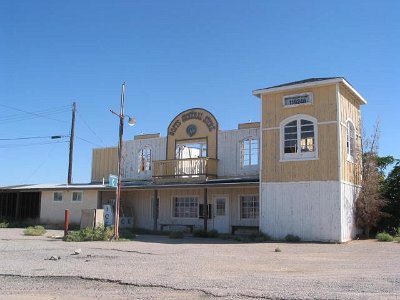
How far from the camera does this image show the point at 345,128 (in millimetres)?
21469

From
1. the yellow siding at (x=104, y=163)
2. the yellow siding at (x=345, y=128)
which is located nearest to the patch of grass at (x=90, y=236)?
the yellow siding at (x=345, y=128)

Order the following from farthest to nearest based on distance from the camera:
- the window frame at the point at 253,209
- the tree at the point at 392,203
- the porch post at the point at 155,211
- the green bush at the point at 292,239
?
the porch post at the point at 155,211, the window frame at the point at 253,209, the tree at the point at 392,203, the green bush at the point at 292,239

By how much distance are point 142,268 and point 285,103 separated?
12.3m

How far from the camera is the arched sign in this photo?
2719cm

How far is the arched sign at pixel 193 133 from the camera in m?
27.2

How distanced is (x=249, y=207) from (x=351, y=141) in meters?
6.09

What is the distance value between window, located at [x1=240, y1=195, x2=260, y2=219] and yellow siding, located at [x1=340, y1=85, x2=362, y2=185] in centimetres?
510

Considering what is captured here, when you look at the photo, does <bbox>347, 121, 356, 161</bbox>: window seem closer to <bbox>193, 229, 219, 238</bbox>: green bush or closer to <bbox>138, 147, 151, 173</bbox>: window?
A: <bbox>193, 229, 219, 238</bbox>: green bush

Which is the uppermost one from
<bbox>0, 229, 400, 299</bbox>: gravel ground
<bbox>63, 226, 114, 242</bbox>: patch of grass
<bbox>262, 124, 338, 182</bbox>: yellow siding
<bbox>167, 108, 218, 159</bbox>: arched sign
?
<bbox>167, 108, 218, 159</bbox>: arched sign

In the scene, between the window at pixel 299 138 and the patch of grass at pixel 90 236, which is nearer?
the patch of grass at pixel 90 236

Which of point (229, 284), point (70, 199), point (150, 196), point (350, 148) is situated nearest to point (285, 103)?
point (350, 148)

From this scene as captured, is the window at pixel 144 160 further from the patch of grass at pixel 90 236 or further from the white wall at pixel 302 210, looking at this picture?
the white wall at pixel 302 210

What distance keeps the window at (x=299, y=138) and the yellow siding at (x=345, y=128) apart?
125 centimetres

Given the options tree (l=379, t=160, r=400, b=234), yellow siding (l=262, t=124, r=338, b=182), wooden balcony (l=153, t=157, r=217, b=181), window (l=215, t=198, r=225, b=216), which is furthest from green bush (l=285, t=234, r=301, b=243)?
wooden balcony (l=153, t=157, r=217, b=181)
